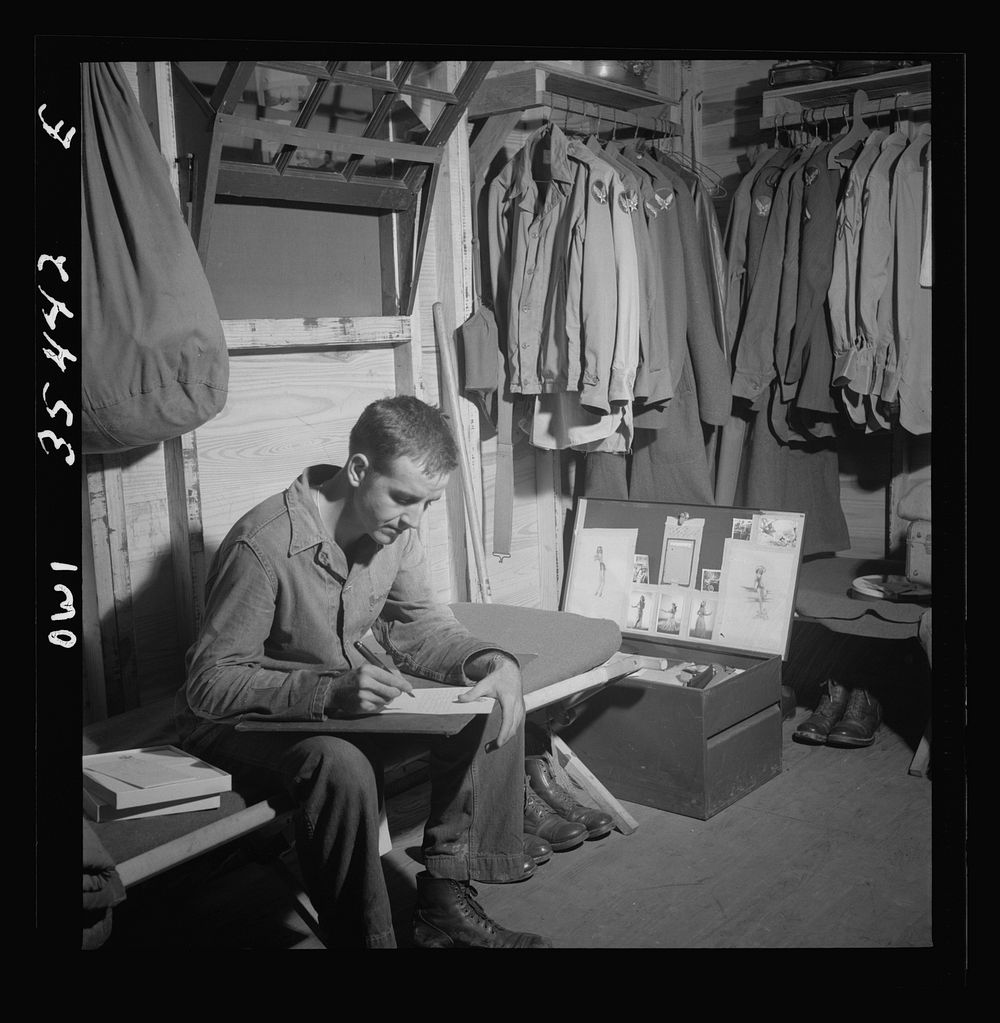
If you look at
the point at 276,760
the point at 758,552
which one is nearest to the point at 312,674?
the point at 276,760

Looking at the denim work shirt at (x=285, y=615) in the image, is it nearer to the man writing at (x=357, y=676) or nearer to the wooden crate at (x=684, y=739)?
the man writing at (x=357, y=676)

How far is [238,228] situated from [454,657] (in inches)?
39.7

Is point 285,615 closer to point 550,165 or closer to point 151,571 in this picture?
point 151,571

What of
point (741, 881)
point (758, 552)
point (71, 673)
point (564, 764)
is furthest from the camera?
point (758, 552)

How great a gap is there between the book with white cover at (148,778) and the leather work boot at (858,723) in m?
2.07

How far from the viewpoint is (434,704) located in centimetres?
208

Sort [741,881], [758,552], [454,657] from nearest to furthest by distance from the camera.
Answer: [454,657], [741,881], [758,552]

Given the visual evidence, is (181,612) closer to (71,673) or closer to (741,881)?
(71,673)

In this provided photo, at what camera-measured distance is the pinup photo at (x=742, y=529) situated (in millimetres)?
3266

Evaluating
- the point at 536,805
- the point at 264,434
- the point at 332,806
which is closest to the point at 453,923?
the point at 332,806

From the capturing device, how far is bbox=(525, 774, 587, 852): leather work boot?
2.72 metres

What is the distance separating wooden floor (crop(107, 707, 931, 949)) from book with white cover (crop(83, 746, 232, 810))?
33cm

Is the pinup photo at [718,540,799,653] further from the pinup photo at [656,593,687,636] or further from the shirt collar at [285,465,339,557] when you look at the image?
the shirt collar at [285,465,339,557]

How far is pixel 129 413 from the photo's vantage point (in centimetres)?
202
